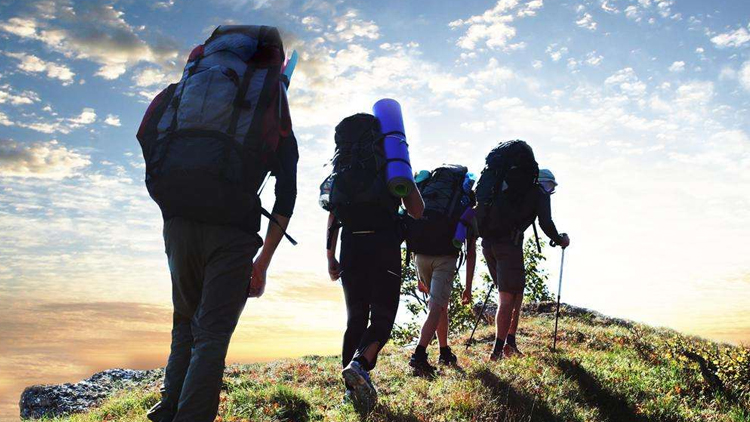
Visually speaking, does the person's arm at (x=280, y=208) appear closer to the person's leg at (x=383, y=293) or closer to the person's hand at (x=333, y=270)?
the person's leg at (x=383, y=293)

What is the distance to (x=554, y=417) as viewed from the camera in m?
5.07

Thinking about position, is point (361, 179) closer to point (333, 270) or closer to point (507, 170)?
point (333, 270)

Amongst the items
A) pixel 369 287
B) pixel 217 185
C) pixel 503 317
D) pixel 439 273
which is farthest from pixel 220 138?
pixel 503 317

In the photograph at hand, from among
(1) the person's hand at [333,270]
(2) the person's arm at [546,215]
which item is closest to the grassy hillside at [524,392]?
(1) the person's hand at [333,270]

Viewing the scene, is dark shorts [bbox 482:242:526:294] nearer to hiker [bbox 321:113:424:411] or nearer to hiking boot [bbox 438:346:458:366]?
hiking boot [bbox 438:346:458:366]

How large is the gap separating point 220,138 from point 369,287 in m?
2.41

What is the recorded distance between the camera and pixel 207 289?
3.40 metres

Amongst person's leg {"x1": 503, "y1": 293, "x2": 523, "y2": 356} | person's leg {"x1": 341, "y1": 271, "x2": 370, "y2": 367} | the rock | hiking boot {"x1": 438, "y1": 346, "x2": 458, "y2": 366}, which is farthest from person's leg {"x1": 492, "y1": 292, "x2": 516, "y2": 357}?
the rock

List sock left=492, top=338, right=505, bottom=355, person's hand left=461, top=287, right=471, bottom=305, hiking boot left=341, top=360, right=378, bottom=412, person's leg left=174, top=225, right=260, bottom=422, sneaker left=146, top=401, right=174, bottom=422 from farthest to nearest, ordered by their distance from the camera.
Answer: sock left=492, top=338, right=505, bottom=355 < person's hand left=461, top=287, right=471, bottom=305 < hiking boot left=341, top=360, right=378, bottom=412 < sneaker left=146, top=401, right=174, bottom=422 < person's leg left=174, top=225, right=260, bottom=422

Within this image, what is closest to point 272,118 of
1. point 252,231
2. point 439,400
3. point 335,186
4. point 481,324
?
point 252,231

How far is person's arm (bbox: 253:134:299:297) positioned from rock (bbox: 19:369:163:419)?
27.6 ft

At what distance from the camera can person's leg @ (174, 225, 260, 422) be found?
3.29 meters

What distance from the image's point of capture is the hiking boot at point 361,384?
15.8 ft

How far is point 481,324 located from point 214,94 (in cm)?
1563
